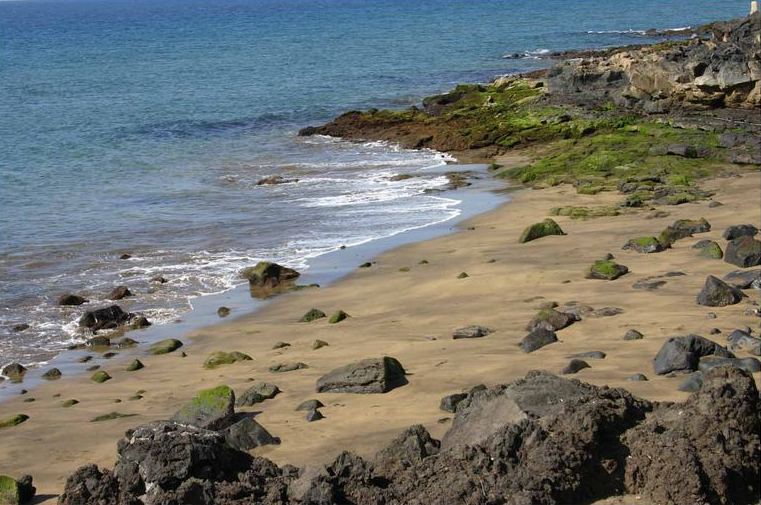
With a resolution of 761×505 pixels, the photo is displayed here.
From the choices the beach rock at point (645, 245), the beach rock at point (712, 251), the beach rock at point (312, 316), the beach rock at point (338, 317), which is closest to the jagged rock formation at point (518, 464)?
the beach rock at point (338, 317)

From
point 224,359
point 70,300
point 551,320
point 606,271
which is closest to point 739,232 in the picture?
point 606,271

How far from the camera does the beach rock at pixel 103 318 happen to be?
56.2 feet

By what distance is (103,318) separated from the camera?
56.7ft

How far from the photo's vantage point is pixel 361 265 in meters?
20.1

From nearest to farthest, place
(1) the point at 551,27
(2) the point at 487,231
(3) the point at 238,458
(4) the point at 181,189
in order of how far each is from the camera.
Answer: (3) the point at 238,458 → (2) the point at 487,231 → (4) the point at 181,189 → (1) the point at 551,27

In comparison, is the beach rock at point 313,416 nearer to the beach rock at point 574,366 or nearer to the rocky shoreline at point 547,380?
the rocky shoreline at point 547,380

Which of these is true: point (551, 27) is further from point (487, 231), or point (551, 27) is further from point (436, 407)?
point (436, 407)

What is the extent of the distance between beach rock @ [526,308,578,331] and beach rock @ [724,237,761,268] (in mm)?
3597

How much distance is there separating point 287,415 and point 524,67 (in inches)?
1986

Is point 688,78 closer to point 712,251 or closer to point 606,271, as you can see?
point 712,251

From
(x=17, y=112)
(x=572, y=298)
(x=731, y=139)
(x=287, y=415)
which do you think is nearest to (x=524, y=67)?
(x=17, y=112)

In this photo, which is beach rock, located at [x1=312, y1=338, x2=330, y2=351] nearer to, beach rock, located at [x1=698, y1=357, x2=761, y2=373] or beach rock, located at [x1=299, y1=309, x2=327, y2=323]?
beach rock, located at [x1=299, y1=309, x2=327, y2=323]

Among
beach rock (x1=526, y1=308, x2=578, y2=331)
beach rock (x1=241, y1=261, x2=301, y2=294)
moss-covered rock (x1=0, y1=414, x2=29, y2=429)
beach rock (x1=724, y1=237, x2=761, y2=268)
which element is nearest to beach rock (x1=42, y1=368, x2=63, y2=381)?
moss-covered rock (x1=0, y1=414, x2=29, y2=429)

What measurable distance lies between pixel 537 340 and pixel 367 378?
7.23ft
